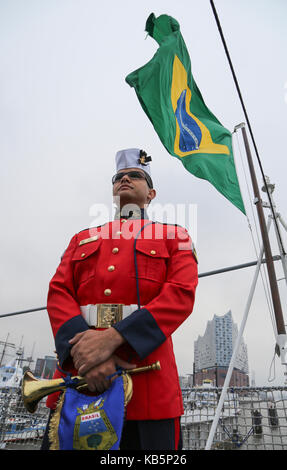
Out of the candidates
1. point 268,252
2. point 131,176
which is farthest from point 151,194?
point 268,252

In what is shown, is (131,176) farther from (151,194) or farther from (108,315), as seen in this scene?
(108,315)

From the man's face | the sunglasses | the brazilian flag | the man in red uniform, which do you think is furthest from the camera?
Result: the brazilian flag

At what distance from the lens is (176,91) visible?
3.65 meters

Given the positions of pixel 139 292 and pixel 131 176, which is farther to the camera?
pixel 131 176

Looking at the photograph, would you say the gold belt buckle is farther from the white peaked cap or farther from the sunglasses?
the white peaked cap

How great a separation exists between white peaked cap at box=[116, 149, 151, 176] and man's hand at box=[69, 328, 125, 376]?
1711 mm

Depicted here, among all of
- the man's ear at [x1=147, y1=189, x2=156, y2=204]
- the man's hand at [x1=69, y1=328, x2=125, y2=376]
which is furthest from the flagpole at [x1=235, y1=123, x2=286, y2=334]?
the man's hand at [x1=69, y1=328, x2=125, y2=376]

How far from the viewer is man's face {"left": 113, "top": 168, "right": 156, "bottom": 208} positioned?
237cm

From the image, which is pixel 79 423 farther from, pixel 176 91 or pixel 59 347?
pixel 176 91

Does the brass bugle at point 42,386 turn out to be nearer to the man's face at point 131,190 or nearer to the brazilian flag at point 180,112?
the man's face at point 131,190

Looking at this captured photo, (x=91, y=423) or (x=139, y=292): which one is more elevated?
(x=139, y=292)

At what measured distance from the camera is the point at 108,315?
5.11 feet

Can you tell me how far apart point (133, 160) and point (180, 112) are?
4.67ft

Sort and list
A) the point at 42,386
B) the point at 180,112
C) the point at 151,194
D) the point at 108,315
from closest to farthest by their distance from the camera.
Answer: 1. the point at 42,386
2. the point at 108,315
3. the point at 151,194
4. the point at 180,112
